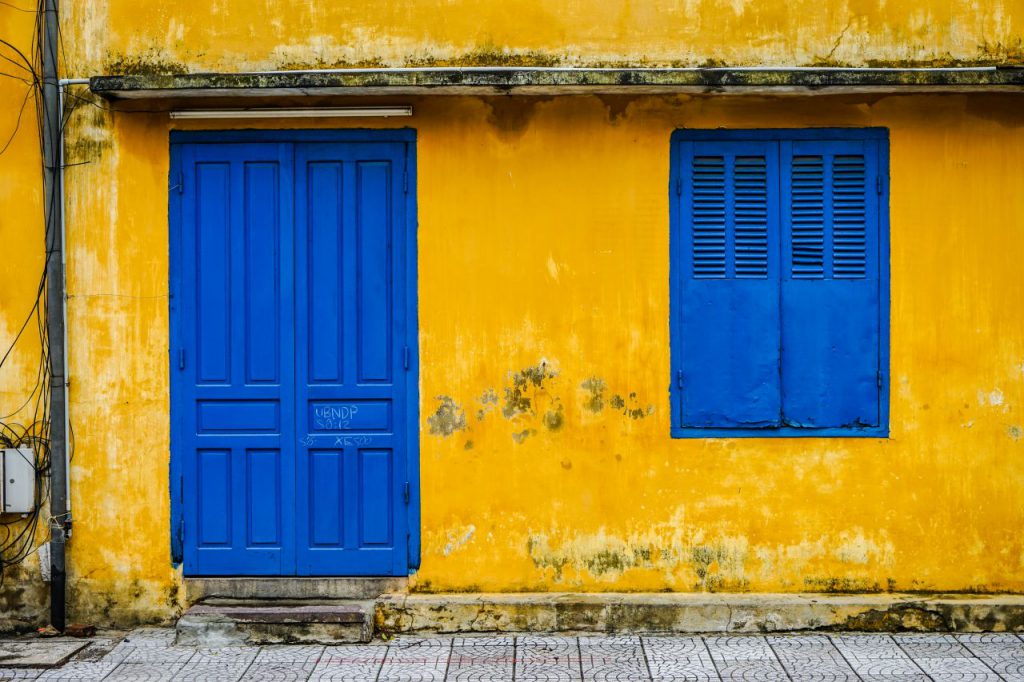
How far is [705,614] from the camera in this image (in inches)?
255

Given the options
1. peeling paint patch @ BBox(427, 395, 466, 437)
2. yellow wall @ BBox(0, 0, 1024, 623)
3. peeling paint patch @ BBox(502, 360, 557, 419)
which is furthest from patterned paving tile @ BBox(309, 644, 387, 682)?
peeling paint patch @ BBox(502, 360, 557, 419)

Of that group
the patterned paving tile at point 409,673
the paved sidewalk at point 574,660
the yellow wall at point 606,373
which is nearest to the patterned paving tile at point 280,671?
the paved sidewalk at point 574,660

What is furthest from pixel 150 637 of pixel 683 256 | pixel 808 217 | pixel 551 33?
pixel 808 217

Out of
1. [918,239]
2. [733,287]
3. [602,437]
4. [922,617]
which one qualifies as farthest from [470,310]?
[922,617]

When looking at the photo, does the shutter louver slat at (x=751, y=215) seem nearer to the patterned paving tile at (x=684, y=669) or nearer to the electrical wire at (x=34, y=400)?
the patterned paving tile at (x=684, y=669)

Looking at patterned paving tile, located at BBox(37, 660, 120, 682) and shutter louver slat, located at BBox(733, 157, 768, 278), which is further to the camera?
shutter louver slat, located at BBox(733, 157, 768, 278)

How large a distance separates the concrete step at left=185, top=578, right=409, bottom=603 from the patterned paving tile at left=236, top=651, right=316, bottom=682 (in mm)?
638

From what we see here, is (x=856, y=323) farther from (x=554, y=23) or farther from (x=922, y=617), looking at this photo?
(x=554, y=23)

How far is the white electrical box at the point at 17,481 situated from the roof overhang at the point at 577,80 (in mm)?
2323

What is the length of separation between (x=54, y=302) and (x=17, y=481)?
114 cm

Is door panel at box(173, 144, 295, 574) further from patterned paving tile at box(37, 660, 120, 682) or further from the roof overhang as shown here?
patterned paving tile at box(37, 660, 120, 682)

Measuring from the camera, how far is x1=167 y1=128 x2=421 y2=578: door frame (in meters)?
6.63

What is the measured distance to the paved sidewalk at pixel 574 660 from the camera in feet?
19.0

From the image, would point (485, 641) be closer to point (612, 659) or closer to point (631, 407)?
point (612, 659)
